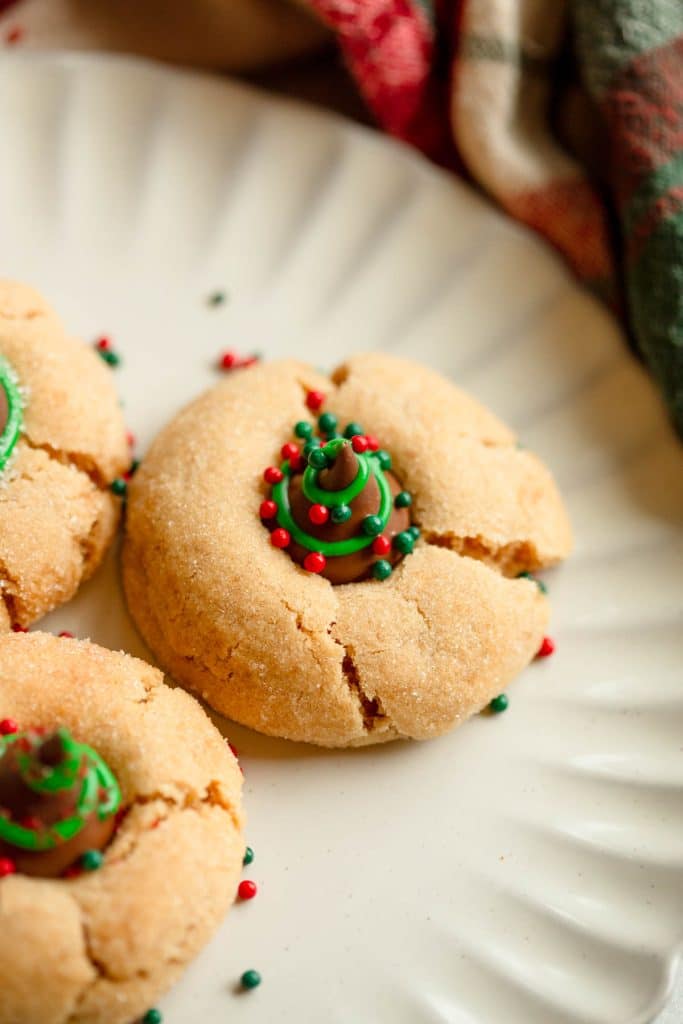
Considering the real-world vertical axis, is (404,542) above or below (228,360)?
above

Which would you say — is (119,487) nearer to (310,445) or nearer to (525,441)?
(310,445)

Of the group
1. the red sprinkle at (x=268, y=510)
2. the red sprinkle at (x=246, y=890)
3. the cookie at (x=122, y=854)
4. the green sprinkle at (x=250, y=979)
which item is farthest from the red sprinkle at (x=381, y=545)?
the green sprinkle at (x=250, y=979)

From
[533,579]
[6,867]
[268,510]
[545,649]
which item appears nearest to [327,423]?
[268,510]

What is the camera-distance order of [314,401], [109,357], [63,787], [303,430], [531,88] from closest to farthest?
[63,787]
[303,430]
[314,401]
[109,357]
[531,88]

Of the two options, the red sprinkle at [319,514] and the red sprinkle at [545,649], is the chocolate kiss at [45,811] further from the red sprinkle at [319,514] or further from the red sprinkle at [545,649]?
the red sprinkle at [545,649]

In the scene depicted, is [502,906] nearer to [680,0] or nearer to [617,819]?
[617,819]

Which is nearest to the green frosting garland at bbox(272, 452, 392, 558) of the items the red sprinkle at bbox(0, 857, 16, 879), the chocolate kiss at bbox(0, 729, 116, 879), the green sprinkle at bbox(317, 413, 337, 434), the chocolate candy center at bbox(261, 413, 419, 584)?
the chocolate candy center at bbox(261, 413, 419, 584)
